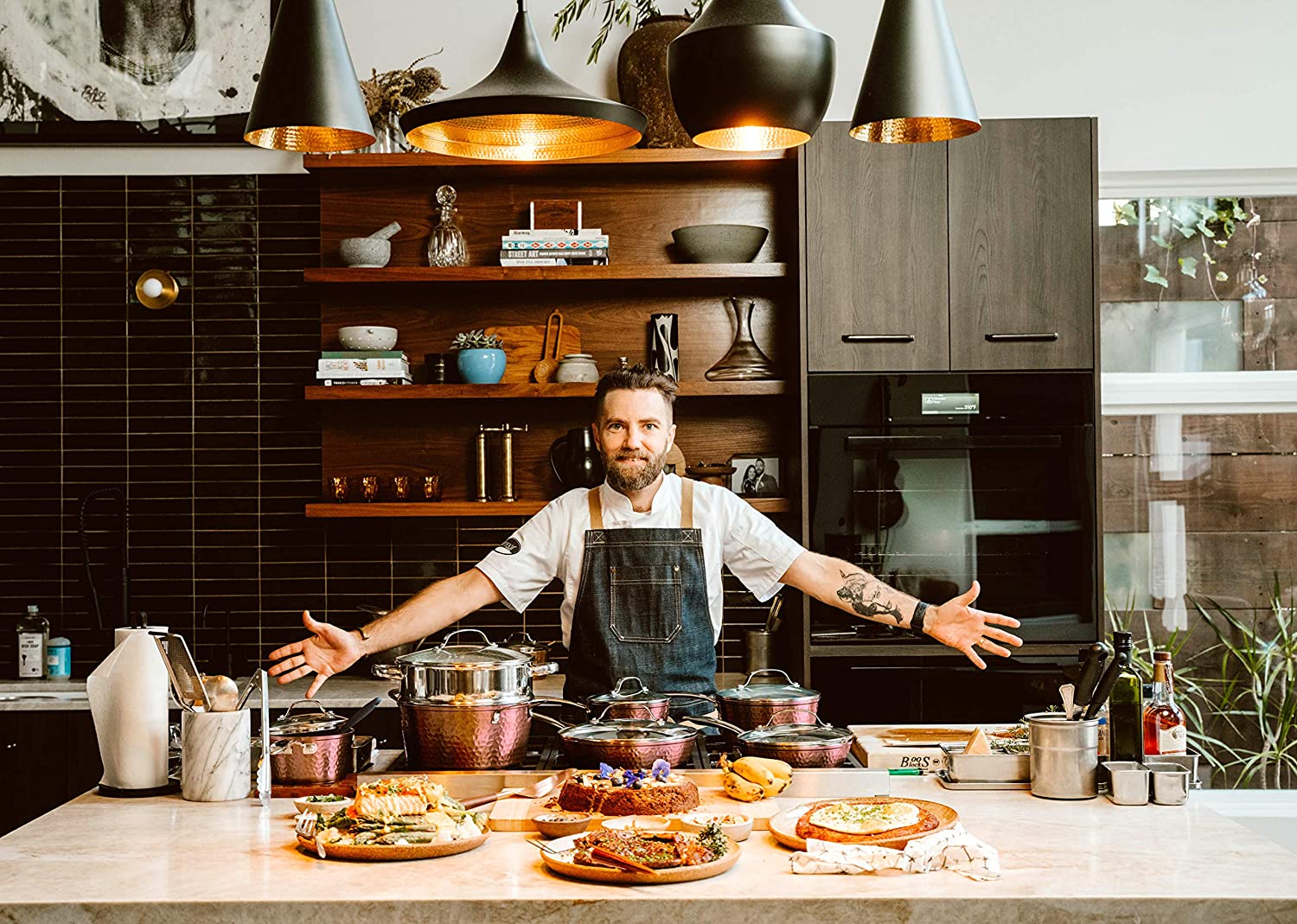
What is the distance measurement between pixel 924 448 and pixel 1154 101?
60.3 inches

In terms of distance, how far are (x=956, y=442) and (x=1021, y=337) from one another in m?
0.38

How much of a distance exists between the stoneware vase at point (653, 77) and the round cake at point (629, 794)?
2665mm

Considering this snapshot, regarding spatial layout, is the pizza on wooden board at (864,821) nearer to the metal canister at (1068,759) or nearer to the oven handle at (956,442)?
the metal canister at (1068,759)

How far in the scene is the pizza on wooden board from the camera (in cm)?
185

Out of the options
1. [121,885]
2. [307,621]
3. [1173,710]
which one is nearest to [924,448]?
[1173,710]

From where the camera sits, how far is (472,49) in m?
4.44

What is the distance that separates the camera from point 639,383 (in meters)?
3.21

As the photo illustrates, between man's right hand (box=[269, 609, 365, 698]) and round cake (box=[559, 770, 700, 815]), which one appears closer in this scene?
round cake (box=[559, 770, 700, 815])

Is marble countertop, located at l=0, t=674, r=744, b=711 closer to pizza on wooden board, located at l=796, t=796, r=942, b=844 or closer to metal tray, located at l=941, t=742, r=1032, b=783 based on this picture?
metal tray, located at l=941, t=742, r=1032, b=783

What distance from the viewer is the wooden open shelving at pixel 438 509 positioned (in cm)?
417

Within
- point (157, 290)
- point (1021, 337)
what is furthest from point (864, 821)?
point (157, 290)

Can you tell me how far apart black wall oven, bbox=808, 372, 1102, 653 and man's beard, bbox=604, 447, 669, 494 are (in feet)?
2.92

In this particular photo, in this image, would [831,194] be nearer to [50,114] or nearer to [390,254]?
[390,254]

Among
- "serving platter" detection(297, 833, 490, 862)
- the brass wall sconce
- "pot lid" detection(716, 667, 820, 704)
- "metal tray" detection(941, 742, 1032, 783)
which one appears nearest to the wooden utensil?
the brass wall sconce
